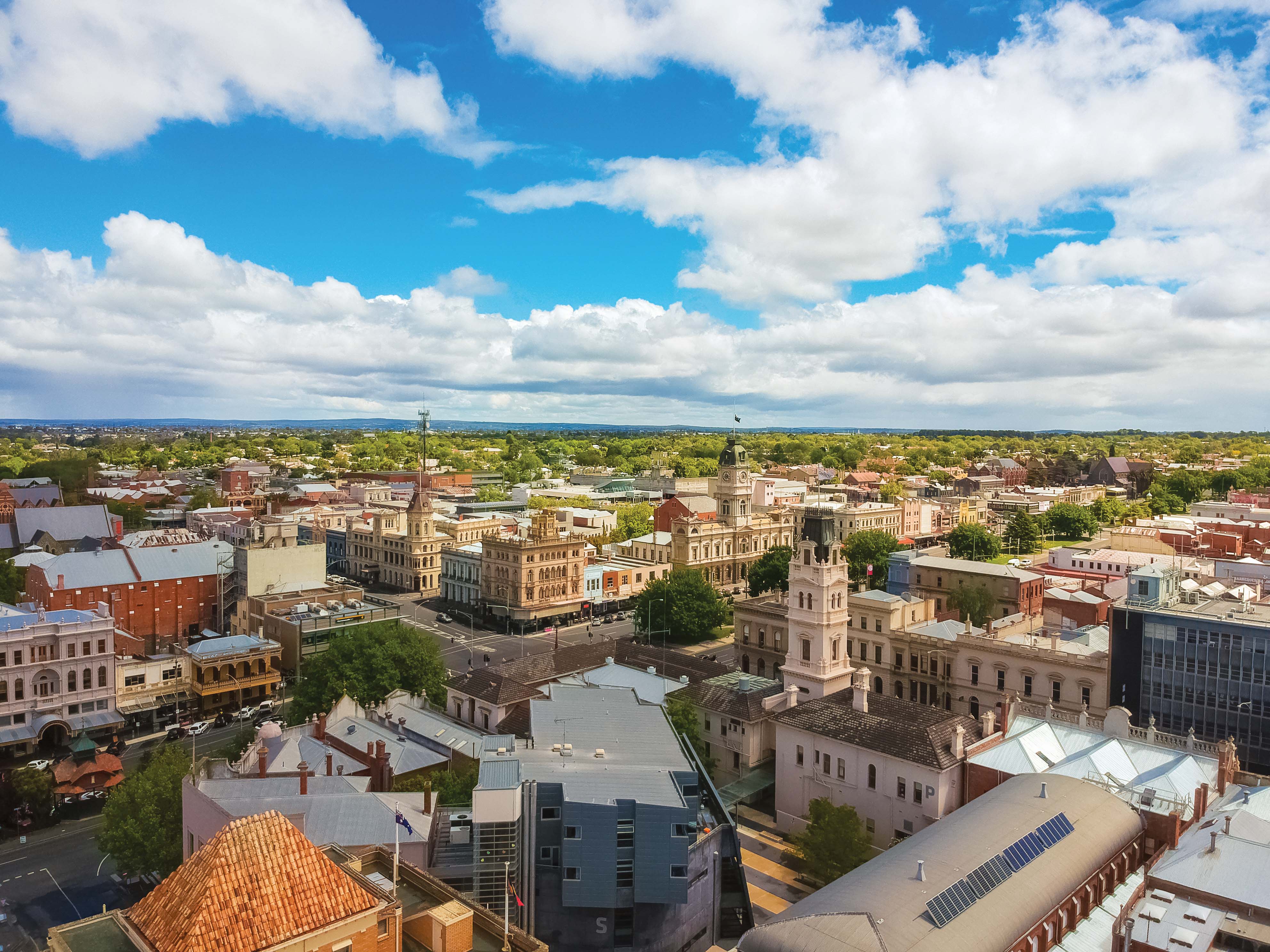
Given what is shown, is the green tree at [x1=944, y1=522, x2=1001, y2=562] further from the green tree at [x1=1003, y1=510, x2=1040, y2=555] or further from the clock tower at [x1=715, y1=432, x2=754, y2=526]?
the clock tower at [x1=715, y1=432, x2=754, y2=526]

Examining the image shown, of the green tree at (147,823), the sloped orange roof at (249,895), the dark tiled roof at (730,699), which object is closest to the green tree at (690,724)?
the dark tiled roof at (730,699)

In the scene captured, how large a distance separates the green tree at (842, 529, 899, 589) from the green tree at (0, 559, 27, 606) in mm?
92745

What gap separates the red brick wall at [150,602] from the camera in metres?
77.8

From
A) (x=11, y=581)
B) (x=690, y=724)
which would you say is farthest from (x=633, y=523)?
(x=690, y=724)

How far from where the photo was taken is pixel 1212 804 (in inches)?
1442

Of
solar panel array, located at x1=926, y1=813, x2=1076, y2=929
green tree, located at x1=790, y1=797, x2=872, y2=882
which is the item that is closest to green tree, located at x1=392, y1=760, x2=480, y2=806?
green tree, located at x1=790, y1=797, x2=872, y2=882

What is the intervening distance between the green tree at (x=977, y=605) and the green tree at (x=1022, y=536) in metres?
57.2

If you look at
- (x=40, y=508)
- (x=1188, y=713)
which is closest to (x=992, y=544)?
(x=1188, y=713)

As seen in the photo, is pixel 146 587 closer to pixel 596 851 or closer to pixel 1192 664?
pixel 596 851

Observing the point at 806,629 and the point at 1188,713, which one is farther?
the point at 806,629

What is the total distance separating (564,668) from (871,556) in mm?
53712

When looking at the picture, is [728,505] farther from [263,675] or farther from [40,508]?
[40,508]

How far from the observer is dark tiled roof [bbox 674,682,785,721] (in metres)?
51.4

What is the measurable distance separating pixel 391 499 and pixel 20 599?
278ft
